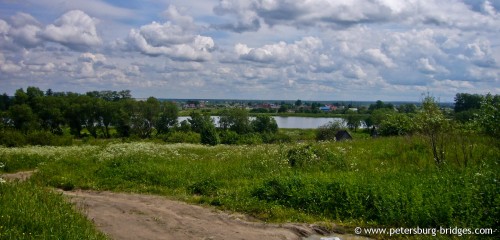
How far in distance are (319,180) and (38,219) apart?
681 centimetres

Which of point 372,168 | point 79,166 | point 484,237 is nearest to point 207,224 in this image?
point 484,237

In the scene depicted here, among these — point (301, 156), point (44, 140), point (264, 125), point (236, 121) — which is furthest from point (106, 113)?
point (301, 156)

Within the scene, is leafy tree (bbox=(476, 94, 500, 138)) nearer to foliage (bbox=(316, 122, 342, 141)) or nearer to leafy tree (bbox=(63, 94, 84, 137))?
foliage (bbox=(316, 122, 342, 141))

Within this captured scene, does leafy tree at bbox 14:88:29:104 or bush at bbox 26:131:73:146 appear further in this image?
leafy tree at bbox 14:88:29:104

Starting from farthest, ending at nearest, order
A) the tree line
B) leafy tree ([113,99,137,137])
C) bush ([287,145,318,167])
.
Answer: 1. leafy tree ([113,99,137,137])
2. the tree line
3. bush ([287,145,318,167])

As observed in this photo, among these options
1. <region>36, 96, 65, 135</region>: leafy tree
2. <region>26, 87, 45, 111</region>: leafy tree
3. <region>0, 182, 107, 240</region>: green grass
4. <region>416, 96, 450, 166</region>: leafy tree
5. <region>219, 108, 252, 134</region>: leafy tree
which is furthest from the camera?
<region>219, 108, 252, 134</region>: leafy tree

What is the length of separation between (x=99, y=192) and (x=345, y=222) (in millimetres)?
7765

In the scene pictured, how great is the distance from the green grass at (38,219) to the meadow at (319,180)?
170mm

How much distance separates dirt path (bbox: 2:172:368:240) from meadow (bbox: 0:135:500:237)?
647 mm

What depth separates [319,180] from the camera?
1117 cm

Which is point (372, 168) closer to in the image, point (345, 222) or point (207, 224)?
point (345, 222)

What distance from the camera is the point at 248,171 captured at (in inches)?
582

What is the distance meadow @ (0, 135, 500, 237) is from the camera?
8.85 metres

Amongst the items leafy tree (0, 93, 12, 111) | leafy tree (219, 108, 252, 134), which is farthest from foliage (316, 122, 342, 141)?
leafy tree (0, 93, 12, 111)
